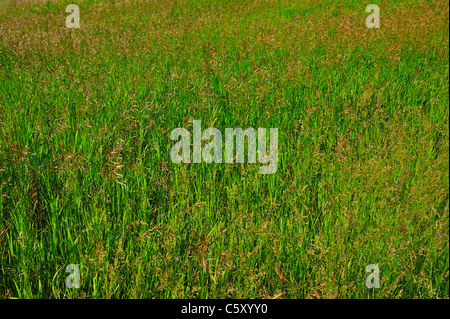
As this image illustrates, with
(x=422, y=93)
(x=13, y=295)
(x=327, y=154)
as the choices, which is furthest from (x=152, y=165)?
(x=422, y=93)

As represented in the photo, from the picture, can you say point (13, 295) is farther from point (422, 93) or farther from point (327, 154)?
point (422, 93)

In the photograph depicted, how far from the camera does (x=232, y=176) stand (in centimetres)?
201

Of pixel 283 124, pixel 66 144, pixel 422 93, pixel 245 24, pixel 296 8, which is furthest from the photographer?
pixel 296 8

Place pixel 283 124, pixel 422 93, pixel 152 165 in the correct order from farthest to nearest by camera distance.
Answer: pixel 422 93, pixel 283 124, pixel 152 165

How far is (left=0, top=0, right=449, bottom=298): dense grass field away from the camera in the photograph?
134 cm

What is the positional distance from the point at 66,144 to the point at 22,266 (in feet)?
3.32

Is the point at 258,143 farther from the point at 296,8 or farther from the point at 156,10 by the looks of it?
the point at 156,10

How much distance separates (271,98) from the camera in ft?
8.43

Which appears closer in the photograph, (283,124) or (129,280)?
(129,280)

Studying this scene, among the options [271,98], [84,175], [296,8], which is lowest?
[84,175]

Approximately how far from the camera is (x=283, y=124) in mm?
2420

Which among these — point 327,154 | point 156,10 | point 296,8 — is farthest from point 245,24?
→ point 327,154

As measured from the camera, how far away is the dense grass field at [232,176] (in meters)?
1.34

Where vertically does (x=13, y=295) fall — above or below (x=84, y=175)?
below
